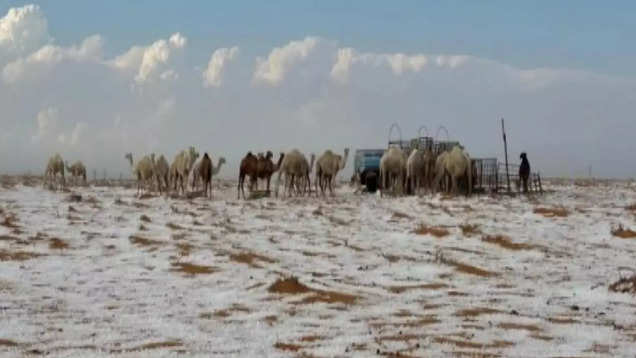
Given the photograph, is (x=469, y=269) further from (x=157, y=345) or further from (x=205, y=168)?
(x=205, y=168)

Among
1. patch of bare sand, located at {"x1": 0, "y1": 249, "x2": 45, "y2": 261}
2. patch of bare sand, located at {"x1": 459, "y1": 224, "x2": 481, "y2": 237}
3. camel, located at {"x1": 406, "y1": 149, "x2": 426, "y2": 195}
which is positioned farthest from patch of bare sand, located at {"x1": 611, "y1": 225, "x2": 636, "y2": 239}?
camel, located at {"x1": 406, "y1": 149, "x2": 426, "y2": 195}

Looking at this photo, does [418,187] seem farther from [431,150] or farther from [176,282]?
[176,282]

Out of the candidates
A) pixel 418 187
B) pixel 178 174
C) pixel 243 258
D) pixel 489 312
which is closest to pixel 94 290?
pixel 243 258

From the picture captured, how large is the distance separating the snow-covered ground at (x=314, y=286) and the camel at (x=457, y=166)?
10.7 metres

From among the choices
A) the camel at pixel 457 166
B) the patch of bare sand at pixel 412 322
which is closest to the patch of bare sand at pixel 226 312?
the patch of bare sand at pixel 412 322

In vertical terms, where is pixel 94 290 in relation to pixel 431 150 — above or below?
below

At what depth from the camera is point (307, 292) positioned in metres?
10.4

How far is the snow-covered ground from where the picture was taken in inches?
301

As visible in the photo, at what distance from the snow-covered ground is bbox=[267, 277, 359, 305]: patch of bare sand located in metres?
0.02

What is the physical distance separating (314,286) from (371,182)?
28126 millimetres

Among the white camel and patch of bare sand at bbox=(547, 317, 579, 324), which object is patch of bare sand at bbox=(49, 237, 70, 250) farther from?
the white camel

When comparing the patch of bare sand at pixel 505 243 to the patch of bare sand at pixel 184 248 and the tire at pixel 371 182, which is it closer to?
the patch of bare sand at pixel 184 248

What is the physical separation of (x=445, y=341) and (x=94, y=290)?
525 centimetres

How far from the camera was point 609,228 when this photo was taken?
62.0ft
